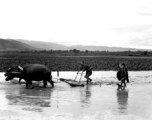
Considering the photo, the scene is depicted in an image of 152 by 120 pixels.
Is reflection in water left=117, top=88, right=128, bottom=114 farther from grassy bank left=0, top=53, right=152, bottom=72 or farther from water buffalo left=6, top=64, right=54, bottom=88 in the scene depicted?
grassy bank left=0, top=53, right=152, bottom=72

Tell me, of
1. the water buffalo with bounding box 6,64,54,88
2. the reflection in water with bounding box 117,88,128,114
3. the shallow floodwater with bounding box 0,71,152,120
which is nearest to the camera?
the shallow floodwater with bounding box 0,71,152,120

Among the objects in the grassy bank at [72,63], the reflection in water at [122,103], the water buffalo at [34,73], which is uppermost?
the water buffalo at [34,73]

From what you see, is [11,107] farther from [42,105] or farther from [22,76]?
[22,76]

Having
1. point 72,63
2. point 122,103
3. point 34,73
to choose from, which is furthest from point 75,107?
point 72,63

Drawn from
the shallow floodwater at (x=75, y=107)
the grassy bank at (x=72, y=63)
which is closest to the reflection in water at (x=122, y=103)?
the shallow floodwater at (x=75, y=107)

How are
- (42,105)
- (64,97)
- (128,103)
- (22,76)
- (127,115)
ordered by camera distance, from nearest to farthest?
(127,115) → (42,105) → (128,103) → (64,97) → (22,76)

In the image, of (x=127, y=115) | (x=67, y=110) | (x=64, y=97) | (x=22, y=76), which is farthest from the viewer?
(x=22, y=76)

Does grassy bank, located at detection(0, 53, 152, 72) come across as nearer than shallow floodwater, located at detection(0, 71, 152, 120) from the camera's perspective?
No

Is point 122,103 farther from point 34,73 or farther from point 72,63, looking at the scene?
point 72,63

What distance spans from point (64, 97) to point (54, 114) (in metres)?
3.76

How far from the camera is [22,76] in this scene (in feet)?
58.7

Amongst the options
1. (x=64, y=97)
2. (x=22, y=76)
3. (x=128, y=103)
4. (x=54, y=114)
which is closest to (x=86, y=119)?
(x=54, y=114)

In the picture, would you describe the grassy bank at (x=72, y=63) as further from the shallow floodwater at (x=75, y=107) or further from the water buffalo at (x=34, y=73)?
the shallow floodwater at (x=75, y=107)

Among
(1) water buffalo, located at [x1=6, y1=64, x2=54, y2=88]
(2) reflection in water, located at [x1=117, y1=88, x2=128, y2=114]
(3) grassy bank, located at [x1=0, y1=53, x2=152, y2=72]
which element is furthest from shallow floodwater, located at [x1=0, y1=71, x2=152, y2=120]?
(3) grassy bank, located at [x1=0, y1=53, x2=152, y2=72]
